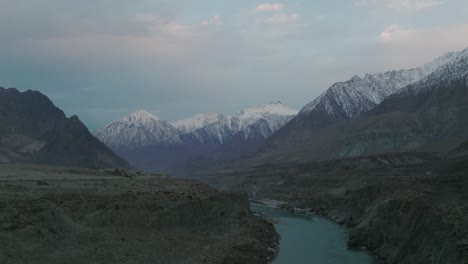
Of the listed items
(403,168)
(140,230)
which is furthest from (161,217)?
(403,168)

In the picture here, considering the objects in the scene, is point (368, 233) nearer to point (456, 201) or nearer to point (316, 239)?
point (316, 239)

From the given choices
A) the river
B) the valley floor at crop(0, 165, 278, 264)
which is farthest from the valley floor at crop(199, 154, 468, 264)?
the valley floor at crop(0, 165, 278, 264)

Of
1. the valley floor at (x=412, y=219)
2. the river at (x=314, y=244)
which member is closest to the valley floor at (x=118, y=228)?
the river at (x=314, y=244)

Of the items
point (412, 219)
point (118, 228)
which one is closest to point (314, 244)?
point (412, 219)

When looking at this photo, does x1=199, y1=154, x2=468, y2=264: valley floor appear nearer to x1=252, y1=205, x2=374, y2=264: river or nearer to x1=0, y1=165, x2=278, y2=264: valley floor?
x1=252, y1=205, x2=374, y2=264: river

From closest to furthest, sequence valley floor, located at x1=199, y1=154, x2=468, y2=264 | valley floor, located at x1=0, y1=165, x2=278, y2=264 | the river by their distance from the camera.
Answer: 1. valley floor, located at x1=0, y1=165, x2=278, y2=264
2. valley floor, located at x1=199, y1=154, x2=468, y2=264
3. the river

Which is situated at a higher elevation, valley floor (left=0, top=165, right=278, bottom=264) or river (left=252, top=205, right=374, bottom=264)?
valley floor (left=0, top=165, right=278, bottom=264)

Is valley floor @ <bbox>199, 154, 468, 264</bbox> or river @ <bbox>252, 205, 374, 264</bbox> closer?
valley floor @ <bbox>199, 154, 468, 264</bbox>

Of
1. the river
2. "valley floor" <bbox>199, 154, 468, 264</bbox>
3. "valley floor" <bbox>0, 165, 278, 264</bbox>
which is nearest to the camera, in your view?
"valley floor" <bbox>0, 165, 278, 264</bbox>
